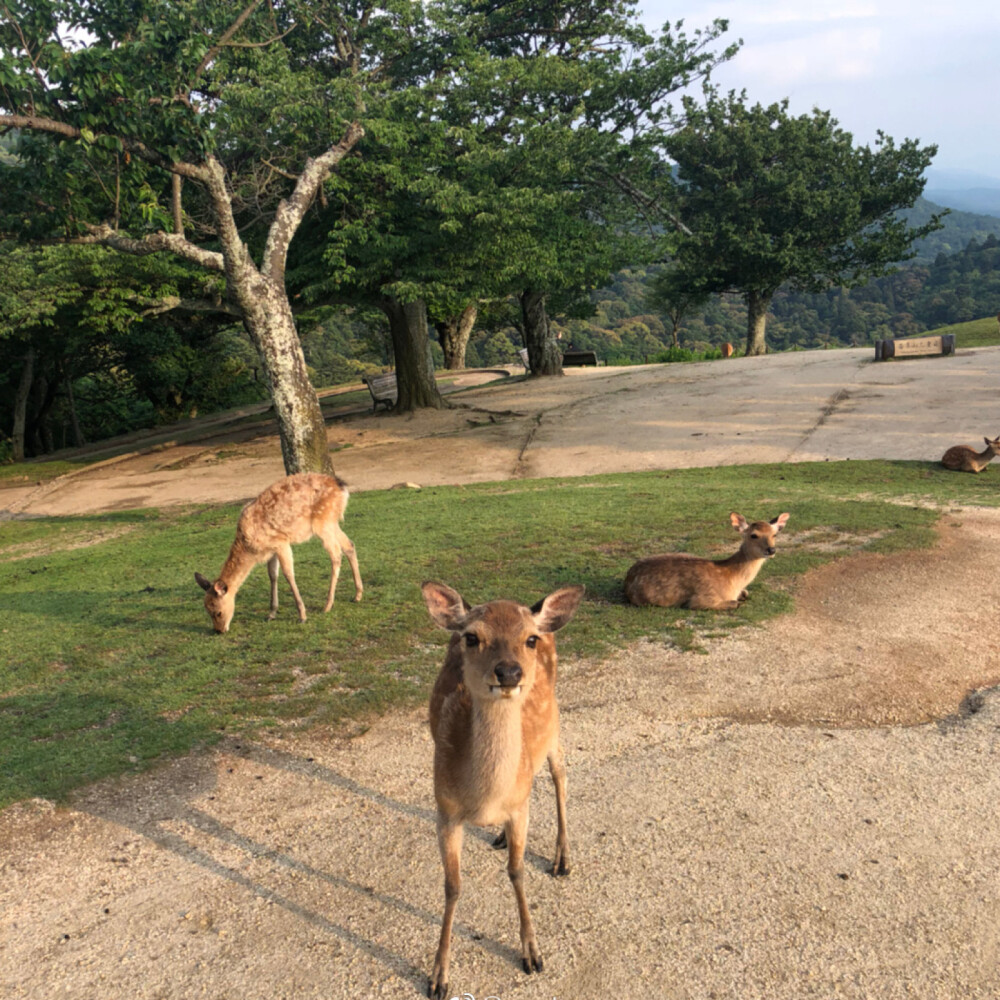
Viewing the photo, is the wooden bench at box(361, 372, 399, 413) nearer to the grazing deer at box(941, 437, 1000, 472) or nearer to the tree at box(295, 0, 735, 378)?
the tree at box(295, 0, 735, 378)

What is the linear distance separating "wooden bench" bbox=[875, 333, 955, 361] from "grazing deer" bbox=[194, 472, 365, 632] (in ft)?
73.4

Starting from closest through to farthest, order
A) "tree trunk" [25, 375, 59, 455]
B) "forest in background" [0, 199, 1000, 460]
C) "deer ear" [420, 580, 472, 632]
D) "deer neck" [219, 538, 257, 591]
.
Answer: "deer ear" [420, 580, 472, 632], "deer neck" [219, 538, 257, 591], "forest in background" [0, 199, 1000, 460], "tree trunk" [25, 375, 59, 455]

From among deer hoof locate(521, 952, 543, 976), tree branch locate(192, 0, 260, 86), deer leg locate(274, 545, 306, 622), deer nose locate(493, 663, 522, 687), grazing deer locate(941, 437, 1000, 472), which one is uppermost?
tree branch locate(192, 0, 260, 86)

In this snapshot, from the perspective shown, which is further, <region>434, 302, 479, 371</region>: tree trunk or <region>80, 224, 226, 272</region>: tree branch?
<region>434, 302, 479, 371</region>: tree trunk

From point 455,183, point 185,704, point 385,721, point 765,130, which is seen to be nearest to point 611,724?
point 385,721

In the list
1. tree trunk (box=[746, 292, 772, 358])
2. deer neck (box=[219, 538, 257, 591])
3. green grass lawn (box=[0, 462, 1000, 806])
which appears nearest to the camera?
green grass lawn (box=[0, 462, 1000, 806])

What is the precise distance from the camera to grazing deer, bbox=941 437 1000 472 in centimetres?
1417

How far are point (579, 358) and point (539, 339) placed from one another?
622 centimetres

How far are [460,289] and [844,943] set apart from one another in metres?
18.0

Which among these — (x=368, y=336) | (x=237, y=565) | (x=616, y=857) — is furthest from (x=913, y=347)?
(x=368, y=336)

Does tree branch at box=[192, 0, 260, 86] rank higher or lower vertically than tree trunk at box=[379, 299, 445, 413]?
higher

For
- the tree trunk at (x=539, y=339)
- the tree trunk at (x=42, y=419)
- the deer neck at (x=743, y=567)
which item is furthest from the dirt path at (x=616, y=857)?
the tree trunk at (x=42, y=419)

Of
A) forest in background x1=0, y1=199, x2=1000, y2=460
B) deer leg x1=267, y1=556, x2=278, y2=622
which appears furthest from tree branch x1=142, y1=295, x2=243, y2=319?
deer leg x1=267, y1=556, x2=278, y2=622

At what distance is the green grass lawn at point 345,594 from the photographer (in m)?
6.44
